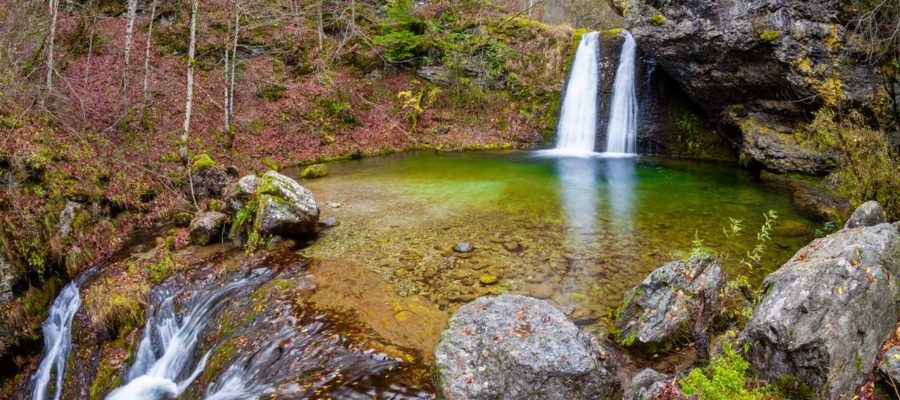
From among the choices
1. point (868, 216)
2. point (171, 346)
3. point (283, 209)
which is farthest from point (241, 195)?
point (868, 216)

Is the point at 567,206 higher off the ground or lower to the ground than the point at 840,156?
lower

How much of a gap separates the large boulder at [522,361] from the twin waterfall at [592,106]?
46.0ft

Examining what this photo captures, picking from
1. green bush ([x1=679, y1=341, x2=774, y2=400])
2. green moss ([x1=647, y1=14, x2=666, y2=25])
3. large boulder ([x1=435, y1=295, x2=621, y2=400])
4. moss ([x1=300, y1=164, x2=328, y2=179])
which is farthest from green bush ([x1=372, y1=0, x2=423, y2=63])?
green bush ([x1=679, y1=341, x2=774, y2=400])

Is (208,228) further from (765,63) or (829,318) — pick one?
(765,63)

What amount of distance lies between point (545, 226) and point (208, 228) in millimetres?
5744

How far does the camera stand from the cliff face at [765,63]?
404 inches

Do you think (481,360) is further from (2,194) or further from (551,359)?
(2,194)

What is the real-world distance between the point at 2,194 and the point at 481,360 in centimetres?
768

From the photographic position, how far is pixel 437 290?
19.4ft

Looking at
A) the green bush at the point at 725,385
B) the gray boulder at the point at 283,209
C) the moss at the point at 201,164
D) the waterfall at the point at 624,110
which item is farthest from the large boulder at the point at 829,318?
the waterfall at the point at 624,110

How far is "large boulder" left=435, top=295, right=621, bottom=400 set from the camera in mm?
3520

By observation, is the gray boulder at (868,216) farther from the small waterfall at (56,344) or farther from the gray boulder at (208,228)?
the small waterfall at (56,344)

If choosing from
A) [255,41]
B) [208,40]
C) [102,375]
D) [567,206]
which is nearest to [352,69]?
[255,41]

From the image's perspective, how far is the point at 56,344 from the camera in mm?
5945
